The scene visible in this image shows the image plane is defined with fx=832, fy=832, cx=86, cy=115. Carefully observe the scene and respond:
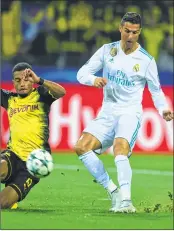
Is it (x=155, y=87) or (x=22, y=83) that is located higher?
(x=22, y=83)

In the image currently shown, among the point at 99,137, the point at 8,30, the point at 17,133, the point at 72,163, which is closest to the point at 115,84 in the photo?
the point at 99,137

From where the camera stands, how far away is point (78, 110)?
1576 centimetres

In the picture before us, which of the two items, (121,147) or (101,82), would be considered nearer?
(101,82)

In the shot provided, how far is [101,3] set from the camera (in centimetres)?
2023

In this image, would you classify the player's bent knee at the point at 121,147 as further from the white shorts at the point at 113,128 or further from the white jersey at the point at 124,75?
the white jersey at the point at 124,75

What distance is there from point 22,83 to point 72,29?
39.9ft

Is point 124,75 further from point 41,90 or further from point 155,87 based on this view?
point 41,90

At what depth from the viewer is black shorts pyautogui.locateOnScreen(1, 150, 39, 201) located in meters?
8.09

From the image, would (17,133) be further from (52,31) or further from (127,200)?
(52,31)

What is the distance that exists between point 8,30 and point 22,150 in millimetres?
11668

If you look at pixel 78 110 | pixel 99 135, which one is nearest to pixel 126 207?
pixel 99 135

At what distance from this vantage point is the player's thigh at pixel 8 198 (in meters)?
8.02

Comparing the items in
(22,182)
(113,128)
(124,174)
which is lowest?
(22,182)

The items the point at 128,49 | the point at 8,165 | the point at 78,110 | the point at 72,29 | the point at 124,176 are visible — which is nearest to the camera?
the point at 124,176
